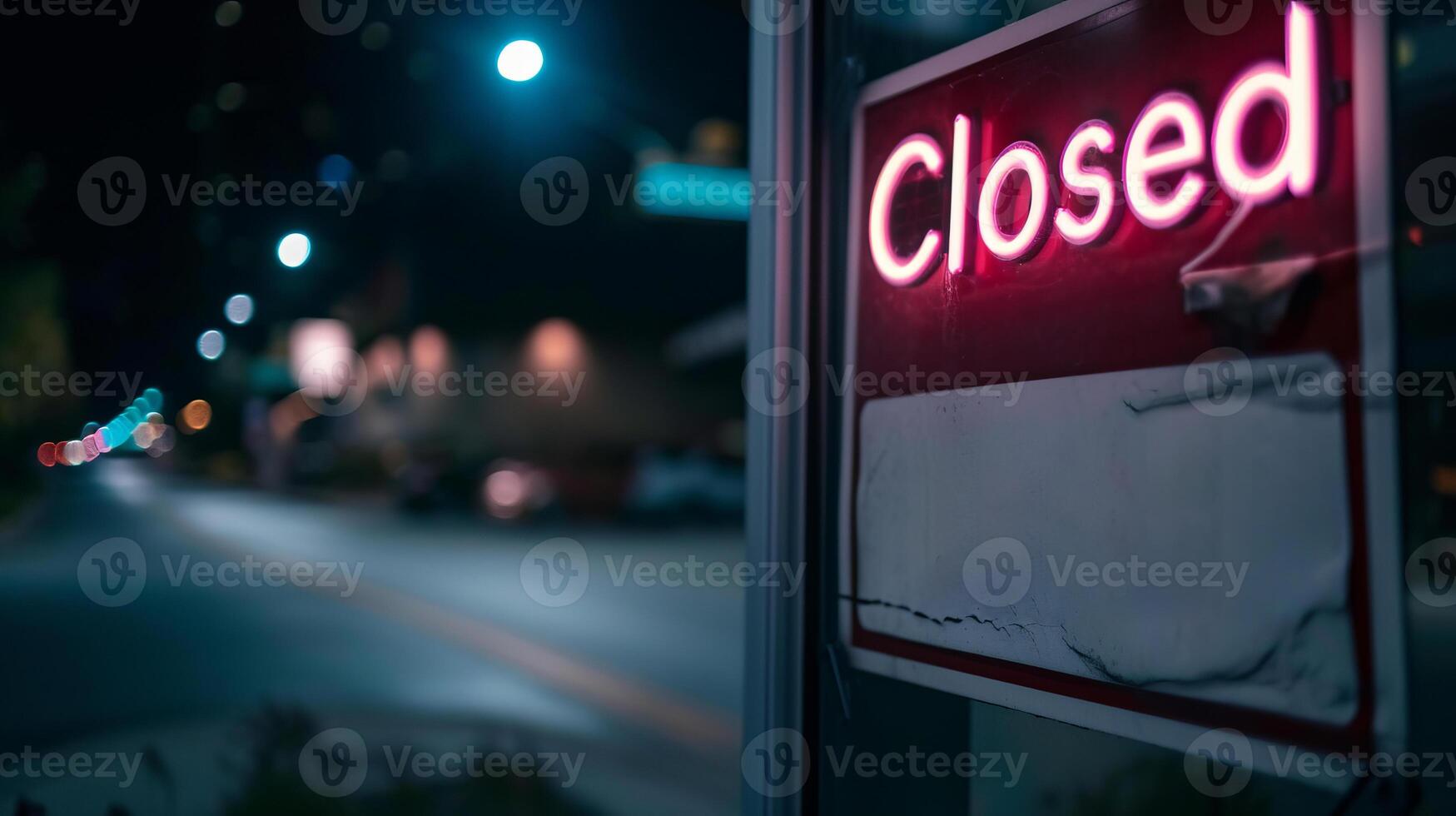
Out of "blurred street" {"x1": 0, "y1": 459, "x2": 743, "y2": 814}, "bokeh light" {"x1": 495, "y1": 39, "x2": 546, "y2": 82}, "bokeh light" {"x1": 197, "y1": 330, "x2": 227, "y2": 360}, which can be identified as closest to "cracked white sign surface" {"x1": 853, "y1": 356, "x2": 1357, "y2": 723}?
"bokeh light" {"x1": 495, "y1": 39, "x2": 546, "y2": 82}

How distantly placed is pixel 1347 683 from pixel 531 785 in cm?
386

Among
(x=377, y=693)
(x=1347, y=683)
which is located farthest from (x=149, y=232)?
(x=1347, y=683)

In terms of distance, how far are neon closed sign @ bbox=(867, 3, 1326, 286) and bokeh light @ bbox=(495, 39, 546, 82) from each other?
158 cm

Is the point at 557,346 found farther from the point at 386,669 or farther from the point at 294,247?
the point at 294,247

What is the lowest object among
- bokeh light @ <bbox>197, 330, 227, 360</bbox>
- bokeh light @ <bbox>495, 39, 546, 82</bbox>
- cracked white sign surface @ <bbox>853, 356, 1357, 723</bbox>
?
cracked white sign surface @ <bbox>853, 356, 1357, 723</bbox>

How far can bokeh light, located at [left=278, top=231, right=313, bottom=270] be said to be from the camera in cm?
551

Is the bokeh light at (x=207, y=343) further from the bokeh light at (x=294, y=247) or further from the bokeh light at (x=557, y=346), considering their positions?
the bokeh light at (x=557, y=346)

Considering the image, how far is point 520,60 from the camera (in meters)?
3.58

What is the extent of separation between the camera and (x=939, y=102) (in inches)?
99.7

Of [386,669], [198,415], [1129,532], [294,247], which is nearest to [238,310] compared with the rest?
[386,669]

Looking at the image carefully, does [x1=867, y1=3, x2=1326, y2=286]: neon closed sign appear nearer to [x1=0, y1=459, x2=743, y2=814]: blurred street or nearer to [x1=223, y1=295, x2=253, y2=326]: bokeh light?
[x1=0, y1=459, x2=743, y2=814]: blurred street

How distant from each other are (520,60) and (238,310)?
7.54 metres

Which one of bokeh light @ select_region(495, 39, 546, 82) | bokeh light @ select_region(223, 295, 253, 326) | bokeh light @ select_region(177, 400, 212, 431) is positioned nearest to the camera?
bokeh light @ select_region(495, 39, 546, 82)

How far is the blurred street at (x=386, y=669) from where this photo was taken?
5.31 metres
